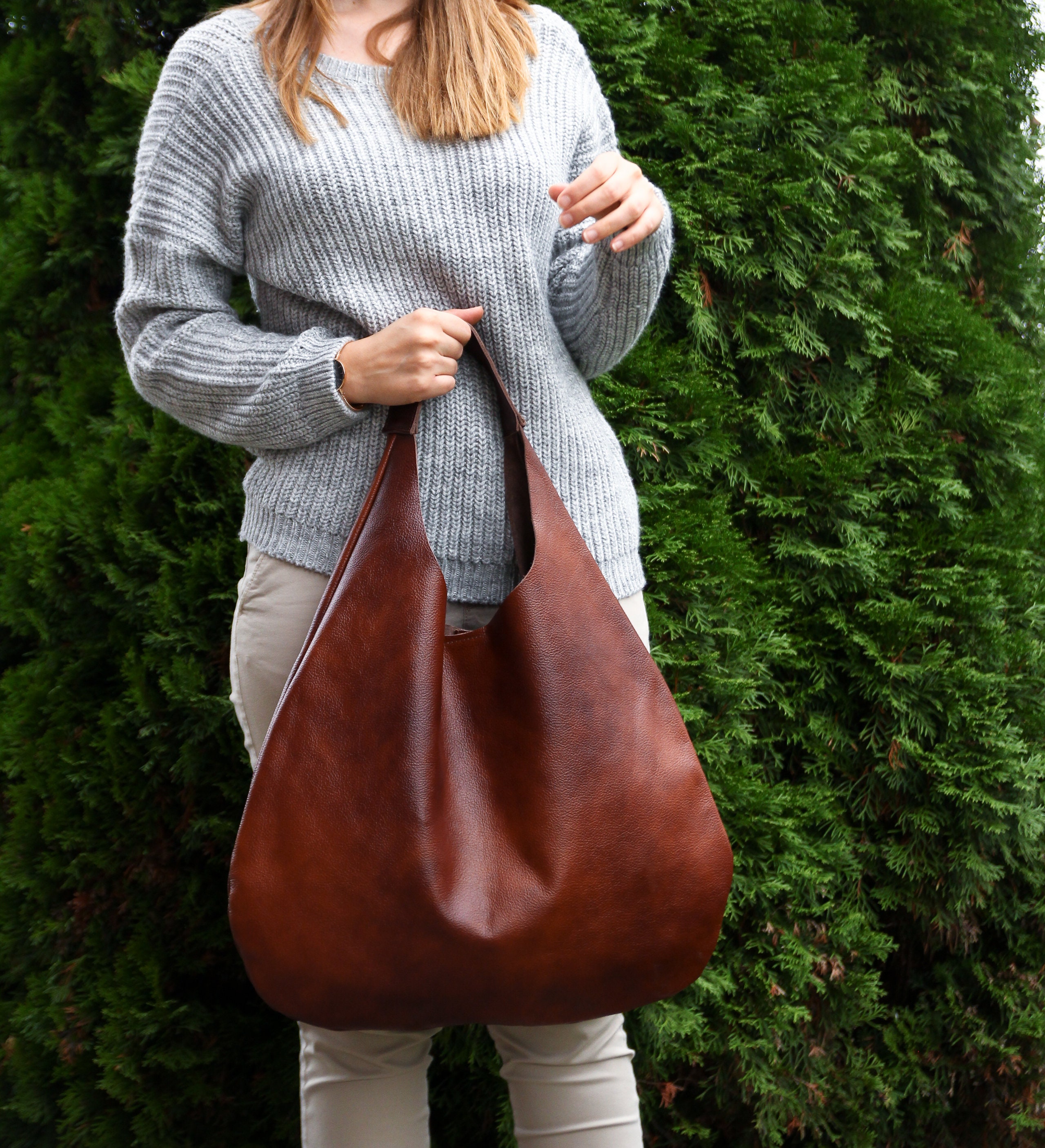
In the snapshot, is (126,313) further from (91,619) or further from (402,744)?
(91,619)

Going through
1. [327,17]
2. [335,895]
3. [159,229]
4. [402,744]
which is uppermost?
[327,17]

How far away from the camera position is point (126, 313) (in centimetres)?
120

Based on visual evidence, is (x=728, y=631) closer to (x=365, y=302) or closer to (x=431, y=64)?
(x=365, y=302)

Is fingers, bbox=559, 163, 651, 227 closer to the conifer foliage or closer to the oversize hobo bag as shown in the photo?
the oversize hobo bag

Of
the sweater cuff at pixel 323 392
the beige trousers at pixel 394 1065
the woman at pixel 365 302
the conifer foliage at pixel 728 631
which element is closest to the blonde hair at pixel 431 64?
the woman at pixel 365 302

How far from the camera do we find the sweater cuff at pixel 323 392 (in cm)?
105

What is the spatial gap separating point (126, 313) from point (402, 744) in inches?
26.2

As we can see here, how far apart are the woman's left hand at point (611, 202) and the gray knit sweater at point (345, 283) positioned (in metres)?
0.07

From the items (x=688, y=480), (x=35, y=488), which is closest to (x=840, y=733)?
(x=688, y=480)

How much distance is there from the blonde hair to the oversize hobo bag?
1.42ft

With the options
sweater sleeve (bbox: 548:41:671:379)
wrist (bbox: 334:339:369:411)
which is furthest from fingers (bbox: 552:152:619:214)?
wrist (bbox: 334:339:369:411)

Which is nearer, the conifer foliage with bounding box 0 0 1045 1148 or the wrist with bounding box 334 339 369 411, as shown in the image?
the wrist with bounding box 334 339 369 411

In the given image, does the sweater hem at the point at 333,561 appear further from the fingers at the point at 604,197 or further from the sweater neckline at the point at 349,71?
the sweater neckline at the point at 349,71

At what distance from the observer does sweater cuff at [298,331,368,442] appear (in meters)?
1.05
